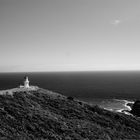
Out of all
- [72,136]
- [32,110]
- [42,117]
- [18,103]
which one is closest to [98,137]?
[72,136]

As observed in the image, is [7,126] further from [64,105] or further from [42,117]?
[64,105]

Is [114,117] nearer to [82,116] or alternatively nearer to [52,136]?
[82,116]

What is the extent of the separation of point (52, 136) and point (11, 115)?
20.8 feet

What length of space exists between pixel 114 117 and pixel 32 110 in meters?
14.0

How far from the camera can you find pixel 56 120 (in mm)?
26156

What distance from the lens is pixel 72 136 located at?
23156mm

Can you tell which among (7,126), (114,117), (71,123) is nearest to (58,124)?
(71,123)

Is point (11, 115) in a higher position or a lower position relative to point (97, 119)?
higher

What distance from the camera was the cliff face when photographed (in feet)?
73.6

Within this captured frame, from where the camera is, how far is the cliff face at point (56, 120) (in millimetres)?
22422

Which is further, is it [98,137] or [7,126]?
[98,137]

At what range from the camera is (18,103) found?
2872 cm

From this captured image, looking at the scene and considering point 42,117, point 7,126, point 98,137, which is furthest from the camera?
point 42,117

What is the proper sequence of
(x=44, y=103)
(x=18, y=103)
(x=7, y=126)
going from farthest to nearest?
(x=44, y=103)
(x=18, y=103)
(x=7, y=126)
